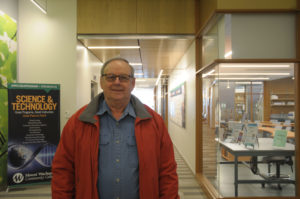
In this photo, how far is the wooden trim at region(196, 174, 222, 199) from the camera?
3590 millimetres

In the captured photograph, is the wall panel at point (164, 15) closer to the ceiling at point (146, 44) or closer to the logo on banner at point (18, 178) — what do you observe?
the ceiling at point (146, 44)

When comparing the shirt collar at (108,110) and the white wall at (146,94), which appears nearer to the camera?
the shirt collar at (108,110)

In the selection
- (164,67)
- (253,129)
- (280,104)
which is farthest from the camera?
(164,67)

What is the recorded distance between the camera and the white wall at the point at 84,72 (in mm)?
4898

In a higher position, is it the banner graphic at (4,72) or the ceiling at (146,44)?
the ceiling at (146,44)

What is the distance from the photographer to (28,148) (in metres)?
4.08

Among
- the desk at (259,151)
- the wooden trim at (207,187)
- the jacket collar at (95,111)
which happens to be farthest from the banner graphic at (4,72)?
the desk at (259,151)

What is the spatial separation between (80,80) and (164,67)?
4613 mm

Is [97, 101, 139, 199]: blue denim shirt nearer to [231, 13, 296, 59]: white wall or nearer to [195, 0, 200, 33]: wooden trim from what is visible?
[231, 13, 296, 59]: white wall

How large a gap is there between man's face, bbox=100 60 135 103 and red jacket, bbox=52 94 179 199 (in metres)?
0.13

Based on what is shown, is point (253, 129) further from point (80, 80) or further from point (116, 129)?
point (80, 80)

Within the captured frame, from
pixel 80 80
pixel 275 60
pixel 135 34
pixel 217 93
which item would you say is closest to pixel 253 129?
pixel 217 93

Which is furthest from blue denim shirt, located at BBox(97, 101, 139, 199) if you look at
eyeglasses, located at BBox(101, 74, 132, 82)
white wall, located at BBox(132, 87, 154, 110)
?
white wall, located at BBox(132, 87, 154, 110)

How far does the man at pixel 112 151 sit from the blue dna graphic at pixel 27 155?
3.00 metres
